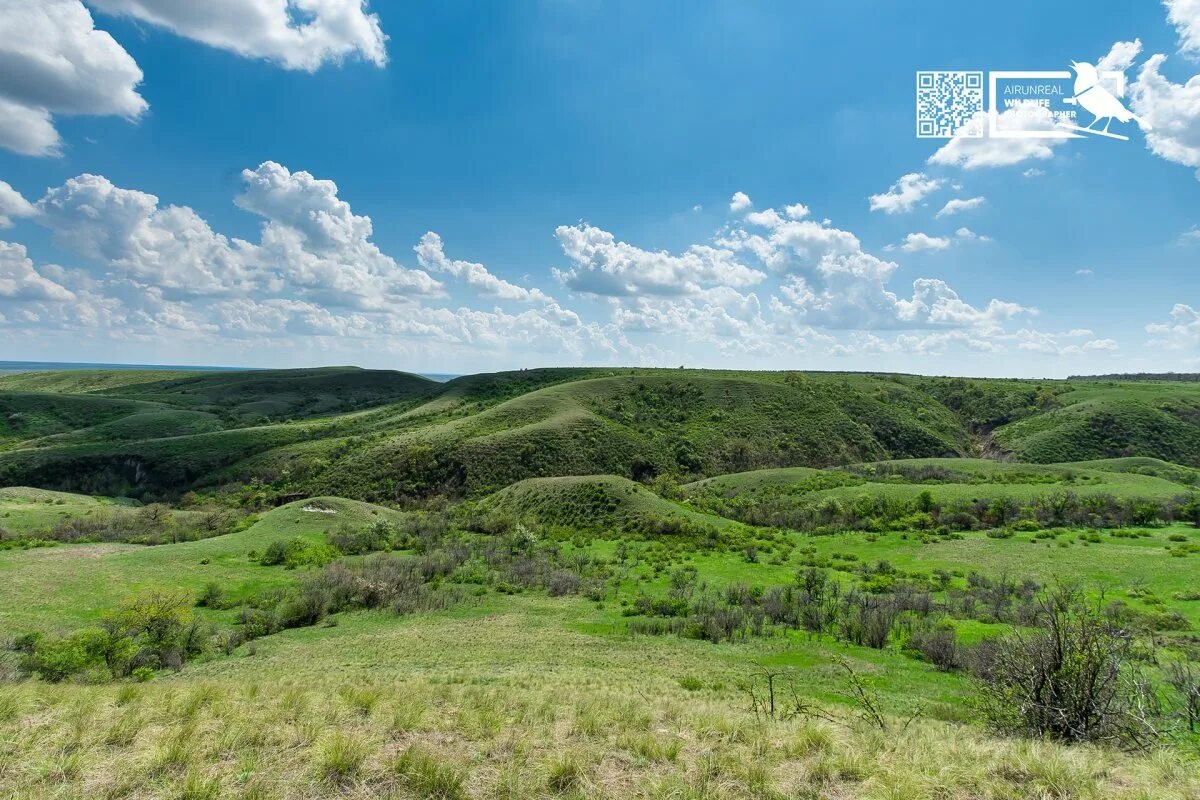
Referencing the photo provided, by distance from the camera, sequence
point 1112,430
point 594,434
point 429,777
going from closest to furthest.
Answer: point 429,777 < point 594,434 < point 1112,430

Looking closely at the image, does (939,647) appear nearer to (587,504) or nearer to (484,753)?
(484,753)

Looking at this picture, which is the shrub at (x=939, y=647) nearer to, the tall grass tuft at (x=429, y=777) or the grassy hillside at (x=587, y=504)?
the tall grass tuft at (x=429, y=777)

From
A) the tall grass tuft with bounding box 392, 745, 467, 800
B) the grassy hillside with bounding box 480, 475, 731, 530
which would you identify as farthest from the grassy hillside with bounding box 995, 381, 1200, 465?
the tall grass tuft with bounding box 392, 745, 467, 800

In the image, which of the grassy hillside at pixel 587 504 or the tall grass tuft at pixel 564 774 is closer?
the tall grass tuft at pixel 564 774

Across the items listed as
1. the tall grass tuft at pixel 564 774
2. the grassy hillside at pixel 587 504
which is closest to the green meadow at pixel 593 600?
the tall grass tuft at pixel 564 774

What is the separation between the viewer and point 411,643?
82.9ft

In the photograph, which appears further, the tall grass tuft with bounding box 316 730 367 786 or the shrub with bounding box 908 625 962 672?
the shrub with bounding box 908 625 962 672

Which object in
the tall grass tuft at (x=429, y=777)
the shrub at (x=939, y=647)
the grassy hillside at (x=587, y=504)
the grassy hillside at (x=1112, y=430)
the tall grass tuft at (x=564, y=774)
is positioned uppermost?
the tall grass tuft at (x=429, y=777)

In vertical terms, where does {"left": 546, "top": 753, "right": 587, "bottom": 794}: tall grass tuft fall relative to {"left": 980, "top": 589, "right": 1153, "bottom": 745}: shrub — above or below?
above

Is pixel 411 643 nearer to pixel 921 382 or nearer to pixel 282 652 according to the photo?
pixel 282 652

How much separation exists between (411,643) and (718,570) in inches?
1034

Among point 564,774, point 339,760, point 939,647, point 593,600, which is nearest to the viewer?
point 339,760

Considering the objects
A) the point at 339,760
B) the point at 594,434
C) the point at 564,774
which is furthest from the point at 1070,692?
the point at 594,434

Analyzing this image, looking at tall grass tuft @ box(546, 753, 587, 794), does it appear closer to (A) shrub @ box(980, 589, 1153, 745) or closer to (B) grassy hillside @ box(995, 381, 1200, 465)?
(A) shrub @ box(980, 589, 1153, 745)
